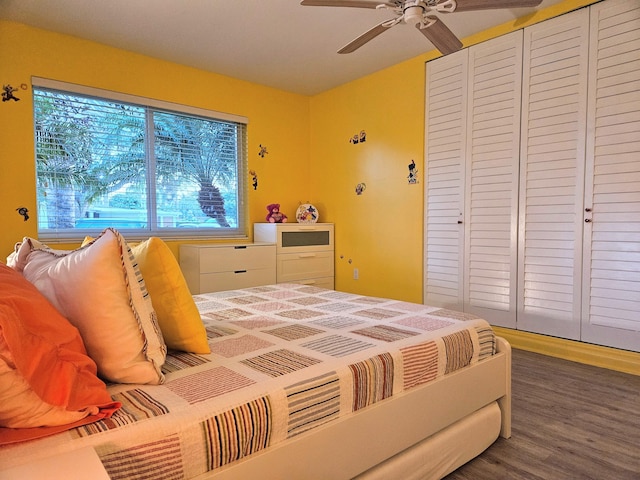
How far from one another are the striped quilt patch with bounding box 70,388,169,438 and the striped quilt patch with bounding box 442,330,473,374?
102 cm

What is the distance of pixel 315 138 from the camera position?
A: 4621 mm

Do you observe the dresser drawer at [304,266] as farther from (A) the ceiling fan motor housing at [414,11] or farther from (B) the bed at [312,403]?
(A) the ceiling fan motor housing at [414,11]

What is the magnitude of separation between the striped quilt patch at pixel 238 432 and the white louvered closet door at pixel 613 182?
251 centimetres

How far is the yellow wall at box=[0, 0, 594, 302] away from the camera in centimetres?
290

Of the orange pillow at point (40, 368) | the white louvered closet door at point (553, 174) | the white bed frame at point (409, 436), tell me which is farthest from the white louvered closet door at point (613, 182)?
the orange pillow at point (40, 368)

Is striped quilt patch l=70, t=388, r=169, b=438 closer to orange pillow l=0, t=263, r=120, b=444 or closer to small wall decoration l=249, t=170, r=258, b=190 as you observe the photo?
orange pillow l=0, t=263, r=120, b=444

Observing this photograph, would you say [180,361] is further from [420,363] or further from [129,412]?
[420,363]

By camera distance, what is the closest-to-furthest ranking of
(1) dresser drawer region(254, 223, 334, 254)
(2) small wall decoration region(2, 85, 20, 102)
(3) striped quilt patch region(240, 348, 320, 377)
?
(3) striped quilt patch region(240, 348, 320, 377)
(2) small wall decoration region(2, 85, 20, 102)
(1) dresser drawer region(254, 223, 334, 254)

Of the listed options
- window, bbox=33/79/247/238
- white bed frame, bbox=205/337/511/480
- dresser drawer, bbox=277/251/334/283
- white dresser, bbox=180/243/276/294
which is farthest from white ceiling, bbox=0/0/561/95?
white bed frame, bbox=205/337/511/480

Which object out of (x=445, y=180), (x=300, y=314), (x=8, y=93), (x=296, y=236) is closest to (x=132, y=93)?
(x=8, y=93)

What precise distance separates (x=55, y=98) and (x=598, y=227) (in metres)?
4.02

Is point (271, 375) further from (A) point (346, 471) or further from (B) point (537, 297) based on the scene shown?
(B) point (537, 297)

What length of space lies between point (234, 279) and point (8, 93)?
2173mm

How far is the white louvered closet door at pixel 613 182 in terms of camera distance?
243 centimetres
